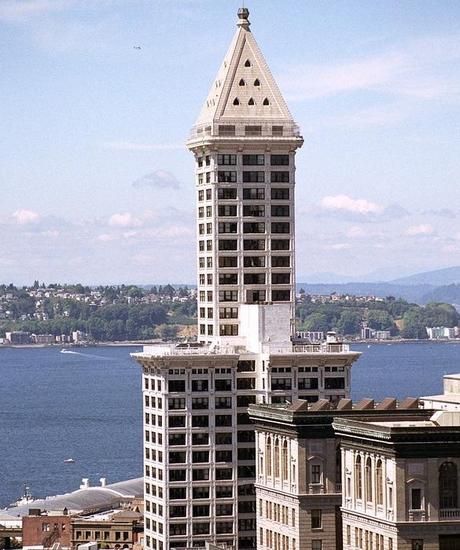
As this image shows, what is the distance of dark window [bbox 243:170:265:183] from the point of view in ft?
583

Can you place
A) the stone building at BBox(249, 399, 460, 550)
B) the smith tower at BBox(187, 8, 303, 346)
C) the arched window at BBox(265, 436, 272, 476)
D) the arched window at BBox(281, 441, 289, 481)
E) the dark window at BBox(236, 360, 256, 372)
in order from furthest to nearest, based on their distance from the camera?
the smith tower at BBox(187, 8, 303, 346) → the dark window at BBox(236, 360, 256, 372) → the arched window at BBox(265, 436, 272, 476) → the arched window at BBox(281, 441, 289, 481) → the stone building at BBox(249, 399, 460, 550)

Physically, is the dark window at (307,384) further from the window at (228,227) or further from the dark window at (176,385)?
the window at (228,227)

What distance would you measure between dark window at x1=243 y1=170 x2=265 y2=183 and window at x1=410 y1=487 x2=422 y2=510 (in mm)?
55966

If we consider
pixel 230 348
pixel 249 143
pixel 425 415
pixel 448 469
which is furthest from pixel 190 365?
pixel 448 469

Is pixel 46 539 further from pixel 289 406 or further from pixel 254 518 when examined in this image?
pixel 289 406

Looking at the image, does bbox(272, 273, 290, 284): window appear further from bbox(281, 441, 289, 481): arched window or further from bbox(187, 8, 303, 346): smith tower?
bbox(281, 441, 289, 481): arched window

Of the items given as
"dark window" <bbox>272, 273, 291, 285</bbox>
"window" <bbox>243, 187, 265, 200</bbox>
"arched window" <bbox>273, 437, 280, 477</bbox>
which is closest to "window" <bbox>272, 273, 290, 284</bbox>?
"dark window" <bbox>272, 273, 291, 285</bbox>

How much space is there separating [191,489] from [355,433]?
1567 inches

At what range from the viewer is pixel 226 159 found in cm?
17775

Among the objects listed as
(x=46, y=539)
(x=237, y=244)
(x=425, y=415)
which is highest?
(x=237, y=244)

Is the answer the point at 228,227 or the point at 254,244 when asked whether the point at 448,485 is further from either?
the point at 228,227

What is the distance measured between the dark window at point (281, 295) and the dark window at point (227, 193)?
852 centimetres

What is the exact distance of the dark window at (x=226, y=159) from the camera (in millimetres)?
177500

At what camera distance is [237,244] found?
17838 cm
